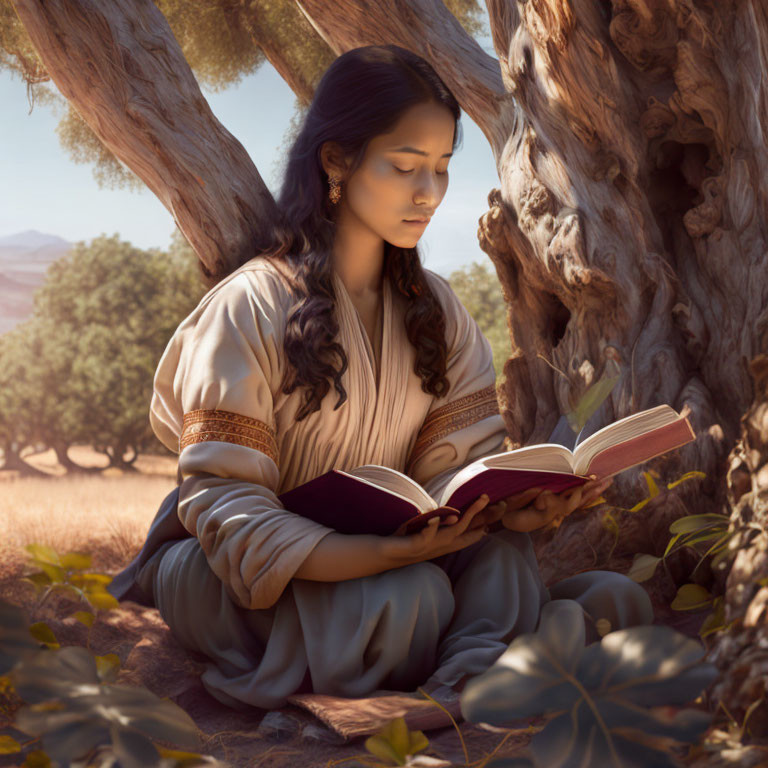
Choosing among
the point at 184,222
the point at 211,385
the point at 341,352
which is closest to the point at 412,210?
the point at 341,352

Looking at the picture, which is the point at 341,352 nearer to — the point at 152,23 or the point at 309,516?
the point at 309,516

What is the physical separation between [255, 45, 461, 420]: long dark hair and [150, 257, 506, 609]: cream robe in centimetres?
4

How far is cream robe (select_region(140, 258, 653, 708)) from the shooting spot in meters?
1.85

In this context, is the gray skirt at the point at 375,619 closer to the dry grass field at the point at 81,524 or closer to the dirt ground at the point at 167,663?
the dirt ground at the point at 167,663

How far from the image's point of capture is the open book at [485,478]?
1726 millimetres

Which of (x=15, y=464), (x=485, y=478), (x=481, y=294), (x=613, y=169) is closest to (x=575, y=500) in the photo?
(x=485, y=478)

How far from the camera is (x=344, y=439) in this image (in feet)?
7.14

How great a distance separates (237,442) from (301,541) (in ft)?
0.90

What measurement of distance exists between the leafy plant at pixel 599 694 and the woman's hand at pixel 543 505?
0.71 meters

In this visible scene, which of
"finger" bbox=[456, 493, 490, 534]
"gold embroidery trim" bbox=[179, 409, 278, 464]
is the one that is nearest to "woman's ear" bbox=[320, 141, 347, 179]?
"gold embroidery trim" bbox=[179, 409, 278, 464]

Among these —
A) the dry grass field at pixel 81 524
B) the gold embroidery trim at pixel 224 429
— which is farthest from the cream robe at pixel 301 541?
the dry grass field at pixel 81 524

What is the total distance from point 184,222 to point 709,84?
1.71m

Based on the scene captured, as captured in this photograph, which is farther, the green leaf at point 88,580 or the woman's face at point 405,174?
the woman's face at point 405,174

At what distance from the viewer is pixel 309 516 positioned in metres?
1.97
